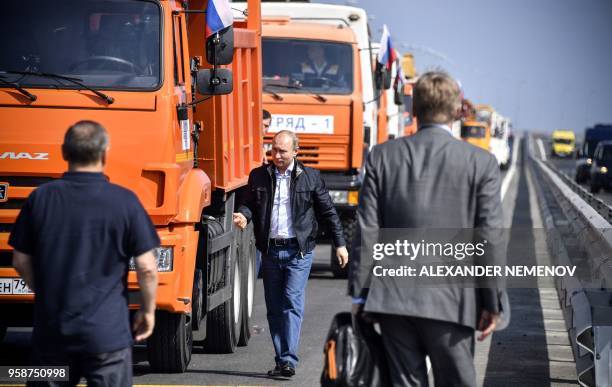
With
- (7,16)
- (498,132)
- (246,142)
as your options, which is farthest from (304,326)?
(498,132)

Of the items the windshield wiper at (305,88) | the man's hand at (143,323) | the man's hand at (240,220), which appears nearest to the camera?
the man's hand at (143,323)

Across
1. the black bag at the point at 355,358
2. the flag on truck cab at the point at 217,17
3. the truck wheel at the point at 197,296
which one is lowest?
the truck wheel at the point at 197,296

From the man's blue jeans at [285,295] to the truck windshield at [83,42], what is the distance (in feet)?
5.14

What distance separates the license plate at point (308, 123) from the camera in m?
17.1

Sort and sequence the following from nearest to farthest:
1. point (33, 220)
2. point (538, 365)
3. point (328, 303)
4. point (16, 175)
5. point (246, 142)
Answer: point (33, 220) → point (16, 175) → point (538, 365) → point (246, 142) → point (328, 303)

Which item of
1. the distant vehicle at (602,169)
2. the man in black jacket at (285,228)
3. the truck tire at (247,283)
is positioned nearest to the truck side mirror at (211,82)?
the man in black jacket at (285,228)

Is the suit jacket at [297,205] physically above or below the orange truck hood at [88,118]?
below

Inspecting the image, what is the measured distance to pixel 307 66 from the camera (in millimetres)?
17203

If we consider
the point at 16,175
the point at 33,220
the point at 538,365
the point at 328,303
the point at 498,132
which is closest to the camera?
the point at 33,220

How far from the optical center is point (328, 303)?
574 inches

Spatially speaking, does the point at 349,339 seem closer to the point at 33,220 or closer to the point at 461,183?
the point at 461,183

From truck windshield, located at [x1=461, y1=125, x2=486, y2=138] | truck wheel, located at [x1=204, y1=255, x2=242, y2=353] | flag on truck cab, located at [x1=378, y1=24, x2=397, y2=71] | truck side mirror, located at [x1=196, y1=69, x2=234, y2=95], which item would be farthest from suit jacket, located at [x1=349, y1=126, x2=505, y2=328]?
truck windshield, located at [x1=461, y1=125, x2=486, y2=138]

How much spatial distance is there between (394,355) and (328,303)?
8977mm

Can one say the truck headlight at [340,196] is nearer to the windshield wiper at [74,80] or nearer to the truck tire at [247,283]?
the truck tire at [247,283]
